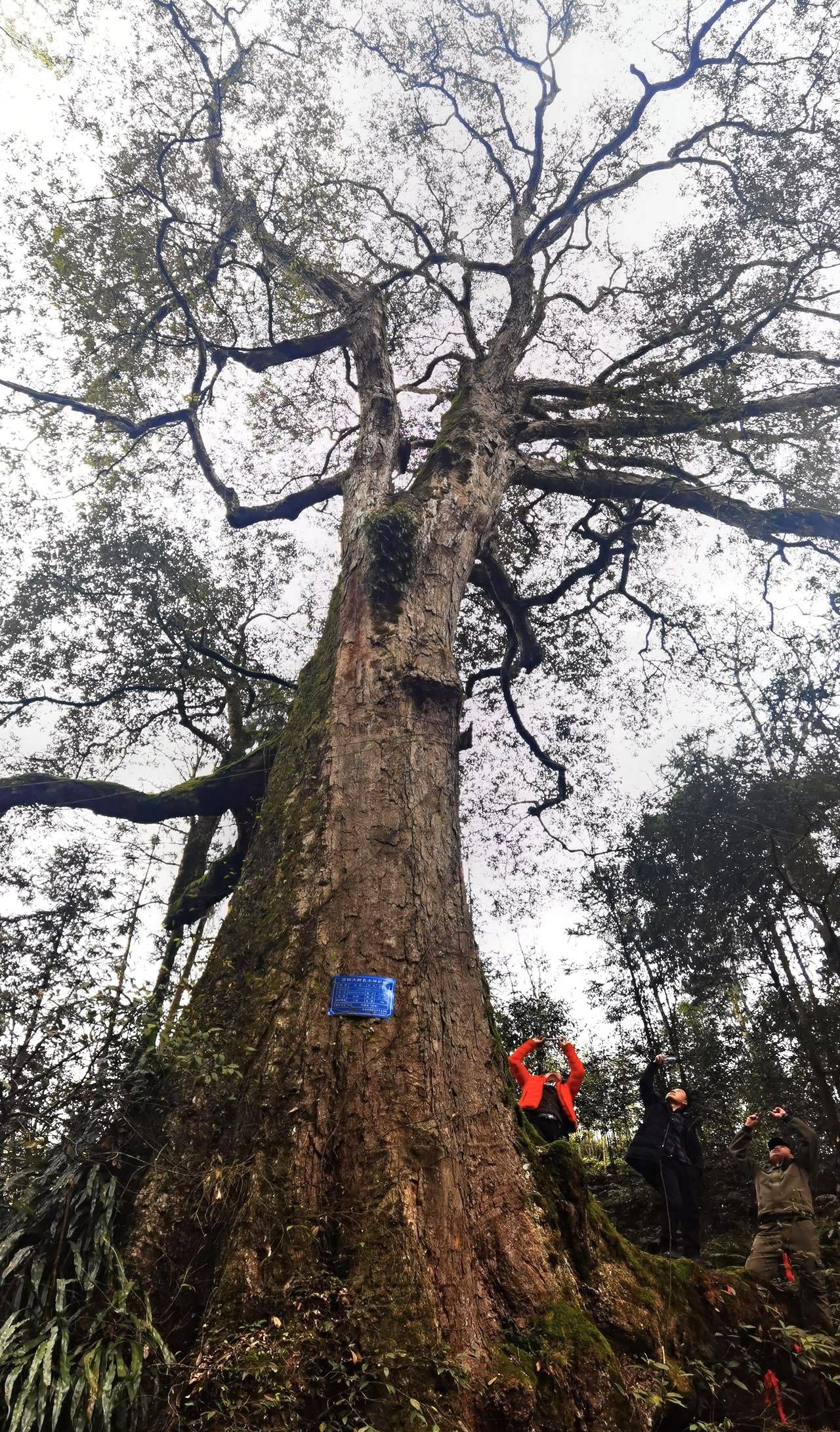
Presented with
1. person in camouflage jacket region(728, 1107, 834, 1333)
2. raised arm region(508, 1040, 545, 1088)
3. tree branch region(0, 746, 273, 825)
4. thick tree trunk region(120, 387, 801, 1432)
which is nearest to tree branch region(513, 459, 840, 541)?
tree branch region(0, 746, 273, 825)

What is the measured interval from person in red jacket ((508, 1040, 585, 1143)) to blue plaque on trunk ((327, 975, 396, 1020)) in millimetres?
2349

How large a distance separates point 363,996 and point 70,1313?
1402mm

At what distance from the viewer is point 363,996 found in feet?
10.3

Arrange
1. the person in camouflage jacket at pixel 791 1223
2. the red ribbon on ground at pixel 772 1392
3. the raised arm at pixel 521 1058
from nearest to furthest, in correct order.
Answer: the red ribbon on ground at pixel 772 1392, the person in camouflage jacket at pixel 791 1223, the raised arm at pixel 521 1058

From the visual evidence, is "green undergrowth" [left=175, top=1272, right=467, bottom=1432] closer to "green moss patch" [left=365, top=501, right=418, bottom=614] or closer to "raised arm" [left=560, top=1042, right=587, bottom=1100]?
"raised arm" [left=560, top=1042, right=587, bottom=1100]

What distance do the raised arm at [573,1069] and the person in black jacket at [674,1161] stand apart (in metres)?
0.64

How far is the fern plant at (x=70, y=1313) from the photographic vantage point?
79.1 inches

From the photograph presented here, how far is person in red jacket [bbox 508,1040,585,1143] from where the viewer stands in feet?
16.9

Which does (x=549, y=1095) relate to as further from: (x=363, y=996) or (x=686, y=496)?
(x=686, y=496)

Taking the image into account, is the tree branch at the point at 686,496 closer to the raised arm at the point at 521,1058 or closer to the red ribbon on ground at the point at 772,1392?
the raised arm at the point at 521,1058

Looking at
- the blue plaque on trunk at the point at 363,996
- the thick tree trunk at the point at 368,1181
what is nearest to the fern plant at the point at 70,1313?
the thick tree trunk at the point at 368,1181

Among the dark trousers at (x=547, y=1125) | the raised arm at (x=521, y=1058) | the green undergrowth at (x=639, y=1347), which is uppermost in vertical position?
the raised arm at (x=521, y=1058)

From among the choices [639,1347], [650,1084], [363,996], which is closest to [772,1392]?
[639,1347]

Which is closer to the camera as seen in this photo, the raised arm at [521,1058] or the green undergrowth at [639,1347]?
the green undergrowth at [639,1347]
